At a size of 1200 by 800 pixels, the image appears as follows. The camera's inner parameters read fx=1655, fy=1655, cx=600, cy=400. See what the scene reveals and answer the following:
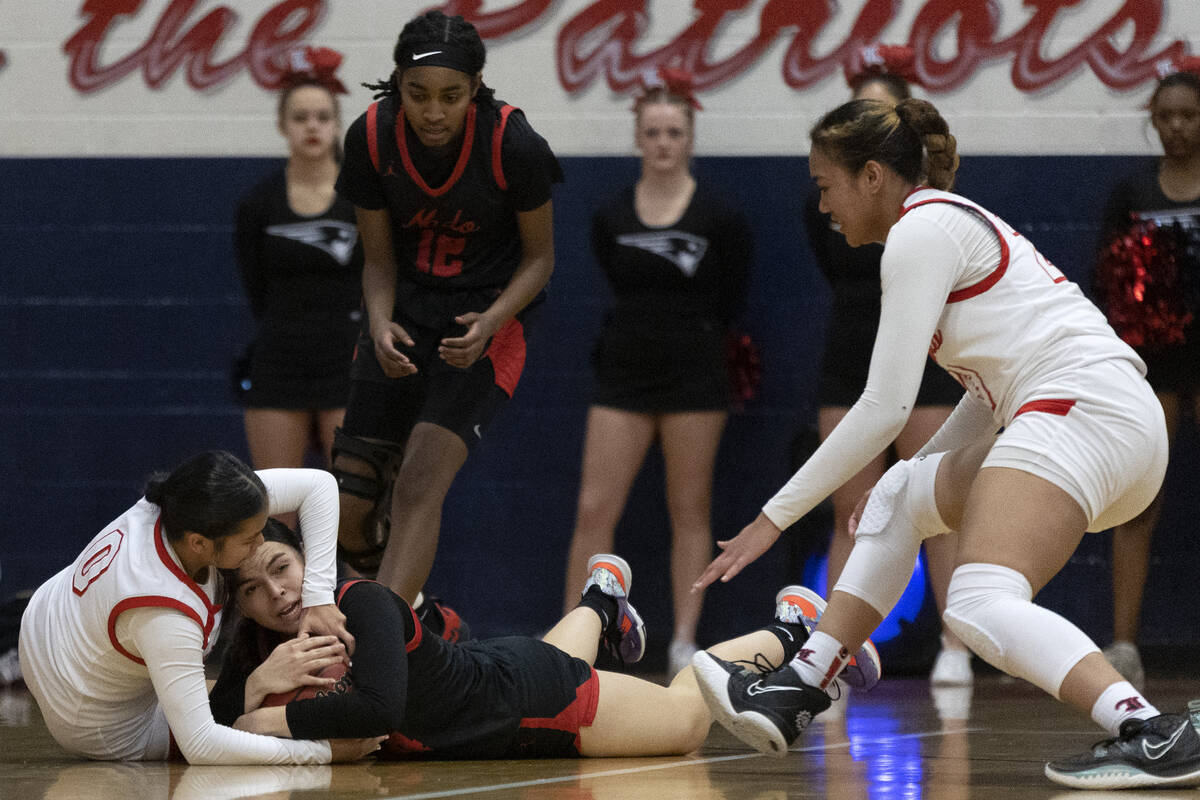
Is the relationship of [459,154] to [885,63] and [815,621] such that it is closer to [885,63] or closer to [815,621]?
[815,621]

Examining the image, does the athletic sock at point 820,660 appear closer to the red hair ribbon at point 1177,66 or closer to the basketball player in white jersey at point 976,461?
the basketball player in white jersey at point 976,461

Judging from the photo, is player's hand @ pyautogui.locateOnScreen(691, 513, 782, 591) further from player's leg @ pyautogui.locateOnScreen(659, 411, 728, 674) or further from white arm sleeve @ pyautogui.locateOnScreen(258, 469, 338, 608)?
player's leg @ pyautogui.locateOnScreen(659, 411, 728, 674)

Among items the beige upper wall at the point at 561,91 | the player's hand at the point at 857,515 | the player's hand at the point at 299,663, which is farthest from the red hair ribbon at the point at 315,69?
the player's hand at the point at 857,515

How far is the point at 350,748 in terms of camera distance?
3.52m

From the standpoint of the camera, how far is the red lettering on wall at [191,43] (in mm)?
6582

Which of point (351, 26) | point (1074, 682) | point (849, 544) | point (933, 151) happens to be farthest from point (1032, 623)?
point (351, 26)

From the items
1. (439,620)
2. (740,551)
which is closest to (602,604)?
(439,620)

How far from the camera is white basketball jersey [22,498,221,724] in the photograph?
337cm

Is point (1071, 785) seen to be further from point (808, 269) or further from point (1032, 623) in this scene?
point (808, 269)

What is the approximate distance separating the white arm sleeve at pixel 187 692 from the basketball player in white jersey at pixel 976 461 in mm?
921

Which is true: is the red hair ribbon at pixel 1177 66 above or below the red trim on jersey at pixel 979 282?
above

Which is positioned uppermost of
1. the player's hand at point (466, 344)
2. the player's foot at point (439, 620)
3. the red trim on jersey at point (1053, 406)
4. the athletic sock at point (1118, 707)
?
the red trim on jersey at point (1053, 406)

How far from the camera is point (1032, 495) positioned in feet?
10.3

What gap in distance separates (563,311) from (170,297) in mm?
1592
